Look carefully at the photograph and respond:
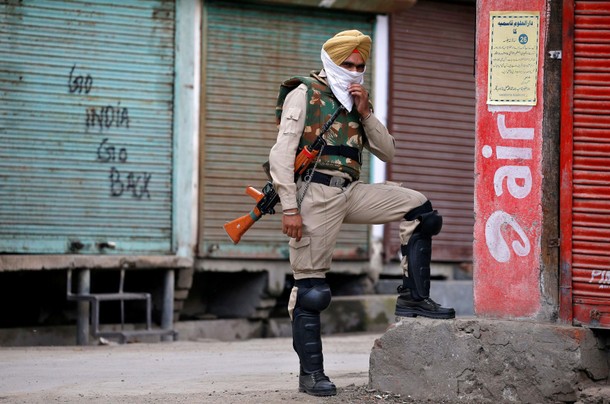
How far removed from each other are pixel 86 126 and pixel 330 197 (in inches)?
212

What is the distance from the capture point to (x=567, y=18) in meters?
6.50

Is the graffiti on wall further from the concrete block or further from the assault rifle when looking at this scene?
the concrete block

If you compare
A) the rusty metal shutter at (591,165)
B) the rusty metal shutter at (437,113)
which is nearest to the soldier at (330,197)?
the rusty metal shutter at (591,165)

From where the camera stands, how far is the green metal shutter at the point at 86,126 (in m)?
10.9

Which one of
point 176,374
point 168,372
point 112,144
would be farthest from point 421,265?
point 112,144

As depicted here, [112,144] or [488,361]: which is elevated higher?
[112,144]

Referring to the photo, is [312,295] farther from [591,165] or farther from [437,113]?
[437,113]

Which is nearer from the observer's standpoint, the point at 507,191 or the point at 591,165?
the point at 591,165

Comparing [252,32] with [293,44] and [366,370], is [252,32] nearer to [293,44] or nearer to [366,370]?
[293,44]

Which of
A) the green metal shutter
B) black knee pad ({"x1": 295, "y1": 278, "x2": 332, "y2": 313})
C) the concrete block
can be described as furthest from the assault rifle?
the green metal shutter

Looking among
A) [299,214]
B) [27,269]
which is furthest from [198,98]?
[299,214]

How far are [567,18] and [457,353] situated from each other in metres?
1.98

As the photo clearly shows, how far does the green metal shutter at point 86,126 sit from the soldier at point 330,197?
496 cm

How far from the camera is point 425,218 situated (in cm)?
651
